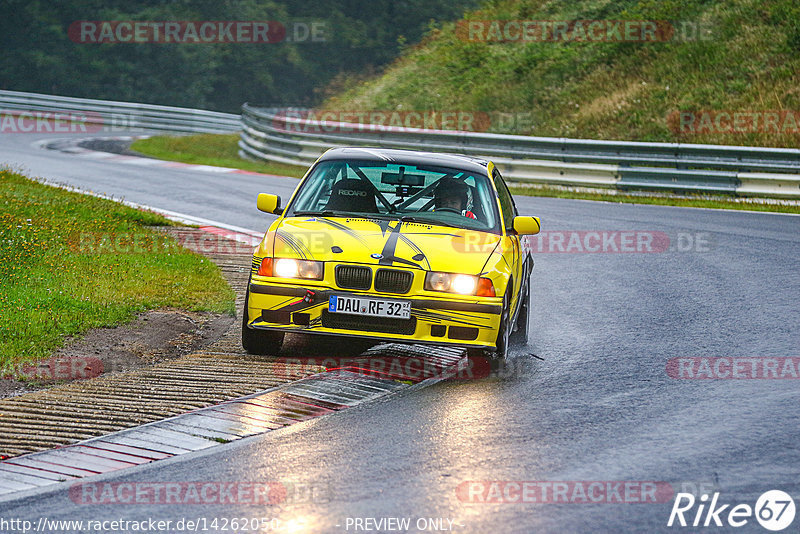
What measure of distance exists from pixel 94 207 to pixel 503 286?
350 inches

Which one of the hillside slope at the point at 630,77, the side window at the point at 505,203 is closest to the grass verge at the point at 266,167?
the hillside slope at the point at 630,77

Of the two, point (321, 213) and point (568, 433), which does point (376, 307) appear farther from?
point (568, 433)

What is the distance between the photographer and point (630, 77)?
30312 mm

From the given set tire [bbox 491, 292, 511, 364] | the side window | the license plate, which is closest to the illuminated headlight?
the license plate

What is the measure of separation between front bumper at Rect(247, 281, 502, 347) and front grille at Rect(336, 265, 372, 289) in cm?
5

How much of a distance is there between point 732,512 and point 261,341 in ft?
14.0

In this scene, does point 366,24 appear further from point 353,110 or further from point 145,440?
point 145,440

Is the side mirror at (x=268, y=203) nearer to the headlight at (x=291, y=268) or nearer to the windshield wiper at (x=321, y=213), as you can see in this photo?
the windshield wiper at (x=321, y=213)

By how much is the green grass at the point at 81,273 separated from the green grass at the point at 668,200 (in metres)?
8.75

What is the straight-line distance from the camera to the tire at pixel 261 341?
845 centimetres

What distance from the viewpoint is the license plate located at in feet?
26.3

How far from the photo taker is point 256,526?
197 inches

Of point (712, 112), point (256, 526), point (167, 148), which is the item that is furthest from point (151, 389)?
point (167, 148)

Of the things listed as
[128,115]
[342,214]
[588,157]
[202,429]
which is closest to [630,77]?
[588,157]
